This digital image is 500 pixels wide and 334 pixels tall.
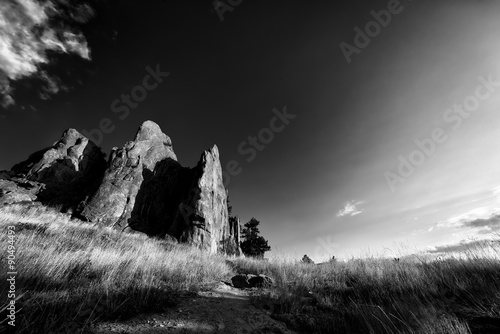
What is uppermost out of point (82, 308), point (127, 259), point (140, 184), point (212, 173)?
point (212, 173)

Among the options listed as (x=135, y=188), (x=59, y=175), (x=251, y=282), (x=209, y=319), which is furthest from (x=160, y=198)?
(x=209, y=319)

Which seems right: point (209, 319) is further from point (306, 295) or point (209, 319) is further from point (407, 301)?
point (407, 301)

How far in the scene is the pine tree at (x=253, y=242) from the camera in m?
35.3

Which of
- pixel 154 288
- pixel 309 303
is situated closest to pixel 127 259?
pixel 154 288

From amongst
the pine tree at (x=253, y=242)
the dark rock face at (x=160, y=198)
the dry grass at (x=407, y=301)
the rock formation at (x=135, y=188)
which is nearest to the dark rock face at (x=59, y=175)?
the rock formation at (x=135, y=188)

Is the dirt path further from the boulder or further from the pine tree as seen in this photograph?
the pine tree

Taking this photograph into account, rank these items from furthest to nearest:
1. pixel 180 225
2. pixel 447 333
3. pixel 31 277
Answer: pixel 180 225 → pixel 31 277 → pixel 447 333

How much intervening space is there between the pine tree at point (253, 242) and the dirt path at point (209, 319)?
32.1 meters

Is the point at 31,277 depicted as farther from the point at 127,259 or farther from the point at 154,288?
the point at 127,259

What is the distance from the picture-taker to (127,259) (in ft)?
19.5

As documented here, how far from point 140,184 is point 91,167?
11.0 m

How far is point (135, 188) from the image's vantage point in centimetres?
2639

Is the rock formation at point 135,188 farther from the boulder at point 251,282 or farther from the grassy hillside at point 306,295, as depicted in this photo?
the grassy hillside at point 306,295

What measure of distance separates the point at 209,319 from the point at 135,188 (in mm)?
26803
